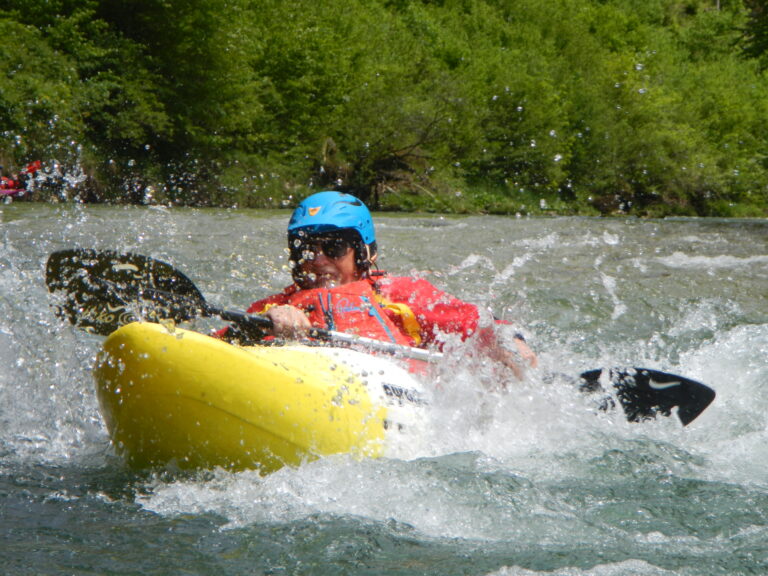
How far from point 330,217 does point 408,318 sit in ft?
1.84

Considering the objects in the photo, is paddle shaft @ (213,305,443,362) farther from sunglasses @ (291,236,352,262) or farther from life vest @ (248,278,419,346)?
sunglasses @ (291,236,352,262)

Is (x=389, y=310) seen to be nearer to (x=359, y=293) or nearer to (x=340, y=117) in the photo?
(x=359, y=293)

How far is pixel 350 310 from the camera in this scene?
148 inches

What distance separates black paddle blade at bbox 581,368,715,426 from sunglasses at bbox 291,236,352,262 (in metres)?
1.29

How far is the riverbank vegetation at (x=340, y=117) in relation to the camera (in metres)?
18.4

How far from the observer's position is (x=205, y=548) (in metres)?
2.51

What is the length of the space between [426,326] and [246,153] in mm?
19011

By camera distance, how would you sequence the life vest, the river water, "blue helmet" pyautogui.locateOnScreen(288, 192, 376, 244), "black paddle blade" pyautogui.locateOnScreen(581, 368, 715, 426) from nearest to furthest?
the river water, the life vest, "blue helmet" pyautogui.locateOnScreen(288, 192, 376, 244), "black paddle blade" pyautogui.locateOnScreen(581, 368, 715, 426)

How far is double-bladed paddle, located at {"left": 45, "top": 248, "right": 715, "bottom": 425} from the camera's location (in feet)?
11.3

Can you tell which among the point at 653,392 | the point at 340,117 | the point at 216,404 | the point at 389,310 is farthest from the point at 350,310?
the point at 340,117

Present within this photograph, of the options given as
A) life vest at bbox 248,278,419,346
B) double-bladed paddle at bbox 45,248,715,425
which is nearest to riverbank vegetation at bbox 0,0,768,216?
double-bladed paddle at bbox 45,248,715,425

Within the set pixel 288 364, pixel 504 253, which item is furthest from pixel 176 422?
pixel 504 253

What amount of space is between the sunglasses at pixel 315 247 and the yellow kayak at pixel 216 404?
83 cm

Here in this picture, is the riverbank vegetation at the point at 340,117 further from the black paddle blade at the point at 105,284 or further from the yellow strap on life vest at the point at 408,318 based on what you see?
the yellow strap on life vest at the point at 408,318
